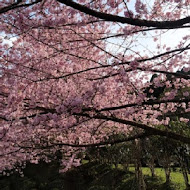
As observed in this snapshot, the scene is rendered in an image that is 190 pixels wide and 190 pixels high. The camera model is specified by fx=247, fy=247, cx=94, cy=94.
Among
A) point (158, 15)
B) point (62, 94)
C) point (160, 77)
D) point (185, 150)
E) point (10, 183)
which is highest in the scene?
point (158, 15)

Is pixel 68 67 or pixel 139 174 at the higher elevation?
pixel 68 67

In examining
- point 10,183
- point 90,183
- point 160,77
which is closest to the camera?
point 160,77

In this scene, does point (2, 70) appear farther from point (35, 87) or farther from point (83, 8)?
point (83, 8)

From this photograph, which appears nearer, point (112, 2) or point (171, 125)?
point (112, 2)

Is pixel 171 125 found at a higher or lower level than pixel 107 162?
higher

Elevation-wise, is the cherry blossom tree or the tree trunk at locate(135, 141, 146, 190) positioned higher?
the cherry blossom tree

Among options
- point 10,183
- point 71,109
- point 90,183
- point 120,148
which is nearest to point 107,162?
point 90,183

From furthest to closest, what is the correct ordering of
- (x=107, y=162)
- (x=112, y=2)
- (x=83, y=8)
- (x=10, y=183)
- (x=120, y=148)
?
(x=10, y=183), (x=107, y=162), (x=120, y=148), (x=112, y=2), (x=83, y=8)

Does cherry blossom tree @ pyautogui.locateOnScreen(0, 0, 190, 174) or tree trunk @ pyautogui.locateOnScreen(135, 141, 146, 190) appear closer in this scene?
cherry blossom tree @ pyautogui.locateOnScreen(0, 0, 190, 174)

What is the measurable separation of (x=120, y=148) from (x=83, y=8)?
12.0 metres

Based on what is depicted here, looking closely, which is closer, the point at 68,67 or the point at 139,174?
the point at 68,67

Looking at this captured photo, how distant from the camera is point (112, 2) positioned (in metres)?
3.42

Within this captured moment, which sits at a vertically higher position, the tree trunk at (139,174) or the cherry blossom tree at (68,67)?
the cherry blossom tree at (68,67)

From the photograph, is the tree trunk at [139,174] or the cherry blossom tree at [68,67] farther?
the tree trunk at [139,174]
